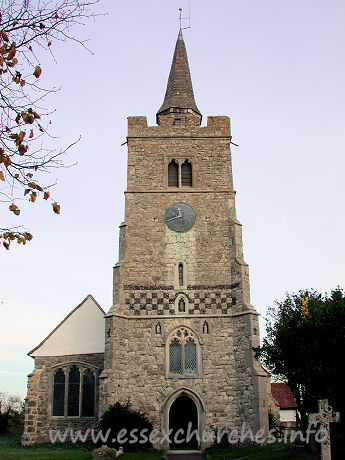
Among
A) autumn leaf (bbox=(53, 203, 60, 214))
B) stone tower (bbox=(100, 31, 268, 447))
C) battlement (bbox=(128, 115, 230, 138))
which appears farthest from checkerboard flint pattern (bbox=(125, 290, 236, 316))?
autumn leaf (bbox=(53, 203, 60, 214))

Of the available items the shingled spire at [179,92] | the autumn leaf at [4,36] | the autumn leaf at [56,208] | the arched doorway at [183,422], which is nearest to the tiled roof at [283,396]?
the arched doorway at [183,422]

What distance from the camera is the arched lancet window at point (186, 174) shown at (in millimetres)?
24250

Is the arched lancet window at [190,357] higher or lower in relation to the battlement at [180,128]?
lower

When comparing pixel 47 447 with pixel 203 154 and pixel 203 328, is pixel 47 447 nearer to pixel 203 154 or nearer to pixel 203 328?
pixel 203 328

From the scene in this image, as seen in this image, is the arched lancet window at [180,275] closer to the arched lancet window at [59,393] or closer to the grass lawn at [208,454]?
the grass lawn at [208,454]

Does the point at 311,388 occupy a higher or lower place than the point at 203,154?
lower

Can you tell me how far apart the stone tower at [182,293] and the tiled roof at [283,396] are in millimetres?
17908

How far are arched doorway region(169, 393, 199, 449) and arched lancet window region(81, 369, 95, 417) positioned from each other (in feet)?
12.6

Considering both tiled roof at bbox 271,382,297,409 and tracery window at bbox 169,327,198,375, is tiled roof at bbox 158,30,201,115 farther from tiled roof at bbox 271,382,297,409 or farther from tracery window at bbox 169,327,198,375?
tiled roof at bbox 271,382,297,409

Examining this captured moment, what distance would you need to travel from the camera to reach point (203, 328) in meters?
21.2

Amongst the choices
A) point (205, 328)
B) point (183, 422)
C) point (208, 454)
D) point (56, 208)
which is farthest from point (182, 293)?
point (56, 208)

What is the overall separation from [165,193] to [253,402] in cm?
1022

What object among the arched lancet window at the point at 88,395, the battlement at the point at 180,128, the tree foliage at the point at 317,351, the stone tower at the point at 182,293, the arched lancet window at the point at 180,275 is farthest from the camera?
the battlement at the point at 180,128

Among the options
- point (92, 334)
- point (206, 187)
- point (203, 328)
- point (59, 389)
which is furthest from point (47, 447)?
point (206, 187)
